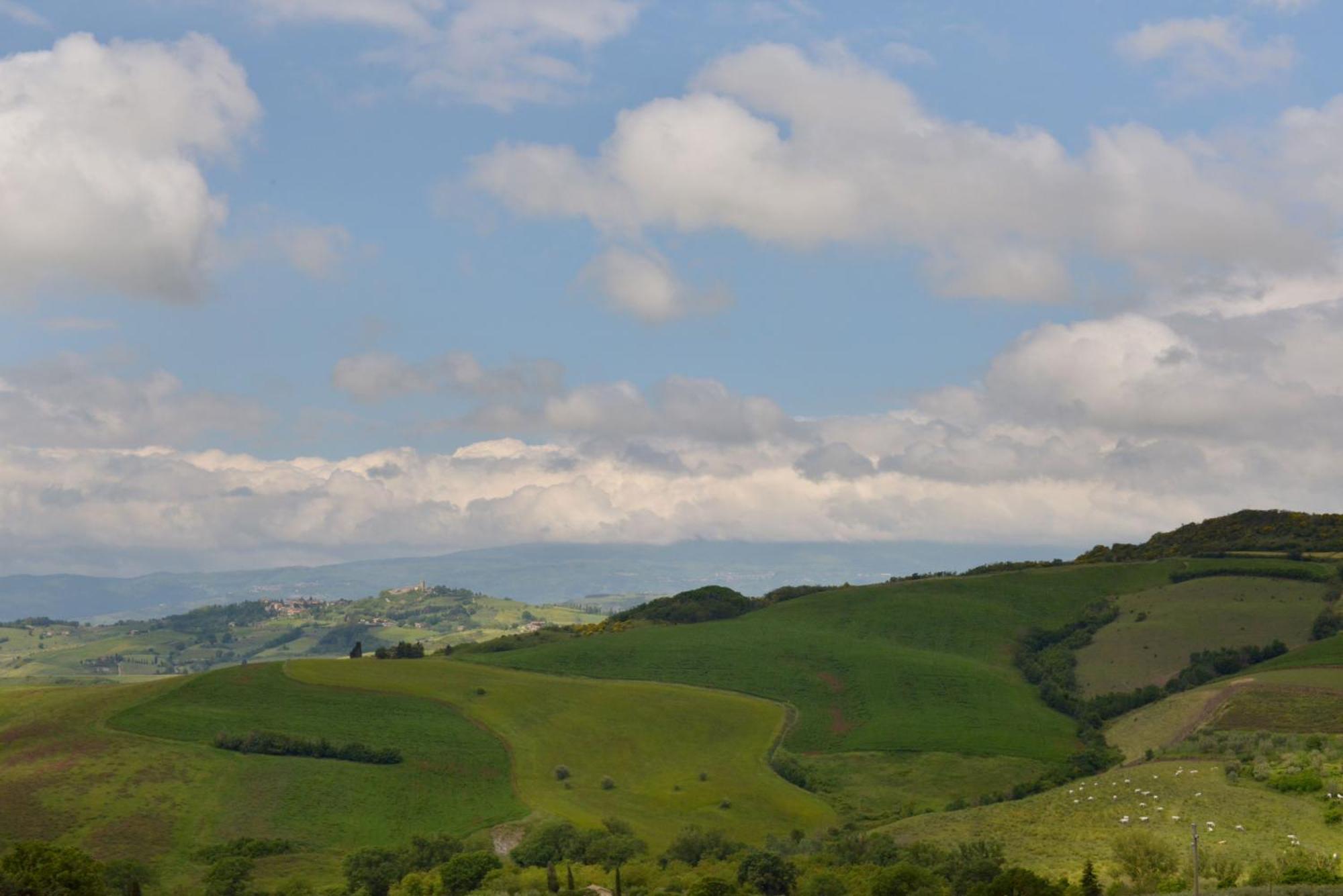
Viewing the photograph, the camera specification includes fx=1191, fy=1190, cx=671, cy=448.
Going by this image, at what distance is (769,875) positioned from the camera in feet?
299

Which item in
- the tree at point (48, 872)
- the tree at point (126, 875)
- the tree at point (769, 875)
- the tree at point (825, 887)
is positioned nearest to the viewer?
the tree at point (48, 872)

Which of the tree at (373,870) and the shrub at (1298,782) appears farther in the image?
the shrub at (1298,782)

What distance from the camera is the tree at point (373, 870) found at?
326 feet

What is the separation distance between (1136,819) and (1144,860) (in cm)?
1465

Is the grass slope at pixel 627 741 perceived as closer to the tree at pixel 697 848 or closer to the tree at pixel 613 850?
the tree at pixel 697 848

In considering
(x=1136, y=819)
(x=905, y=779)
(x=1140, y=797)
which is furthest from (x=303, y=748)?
(x=1140, y=797)

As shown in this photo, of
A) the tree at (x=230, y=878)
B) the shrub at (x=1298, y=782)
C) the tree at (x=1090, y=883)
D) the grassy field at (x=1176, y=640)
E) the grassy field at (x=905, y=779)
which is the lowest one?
the grassy field at (x=905, y=779)

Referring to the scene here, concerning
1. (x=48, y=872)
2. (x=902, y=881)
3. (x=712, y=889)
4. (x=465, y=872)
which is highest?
(x=48, y=872)

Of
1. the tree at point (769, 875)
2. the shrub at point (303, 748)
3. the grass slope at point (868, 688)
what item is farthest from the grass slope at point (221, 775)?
the grass slope at point (868, 688)

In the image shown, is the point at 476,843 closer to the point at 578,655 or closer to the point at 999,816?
the point at 999,816

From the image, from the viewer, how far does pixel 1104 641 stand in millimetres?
199875

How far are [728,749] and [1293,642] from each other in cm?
9458

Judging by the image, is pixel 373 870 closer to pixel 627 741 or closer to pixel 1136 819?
pixel 627 741

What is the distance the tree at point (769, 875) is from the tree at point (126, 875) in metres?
47.6
